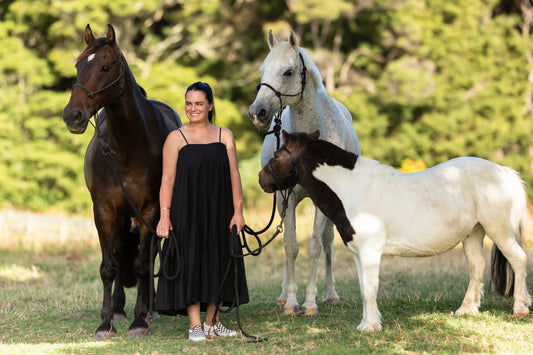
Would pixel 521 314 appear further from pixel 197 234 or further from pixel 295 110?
pixel 197 234

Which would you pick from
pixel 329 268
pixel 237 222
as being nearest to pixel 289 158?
pixel 237 222

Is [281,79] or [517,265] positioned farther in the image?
[281,79]

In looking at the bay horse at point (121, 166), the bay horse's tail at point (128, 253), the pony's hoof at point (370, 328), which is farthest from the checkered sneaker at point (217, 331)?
the bay horse's tail at point (128, 253)

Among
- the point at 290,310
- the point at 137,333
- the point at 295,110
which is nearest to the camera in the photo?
the point at 137,333

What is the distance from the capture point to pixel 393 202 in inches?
236

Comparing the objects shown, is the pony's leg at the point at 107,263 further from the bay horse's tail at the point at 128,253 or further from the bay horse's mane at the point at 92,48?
the bay horse's mane at the point at 92,48

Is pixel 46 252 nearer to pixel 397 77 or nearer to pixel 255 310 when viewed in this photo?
pixel 255 310

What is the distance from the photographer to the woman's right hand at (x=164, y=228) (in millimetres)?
5902

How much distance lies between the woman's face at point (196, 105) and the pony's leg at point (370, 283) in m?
1.96

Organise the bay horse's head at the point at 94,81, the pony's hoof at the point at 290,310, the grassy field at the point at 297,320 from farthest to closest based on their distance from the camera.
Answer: the pony's hoof at the point at 290,310 → the bay horse's head at the point at 94,81 → the grassy field at the point at 297,320

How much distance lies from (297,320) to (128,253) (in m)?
2.17

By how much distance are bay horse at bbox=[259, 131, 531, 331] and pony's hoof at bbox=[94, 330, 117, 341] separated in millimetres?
2094

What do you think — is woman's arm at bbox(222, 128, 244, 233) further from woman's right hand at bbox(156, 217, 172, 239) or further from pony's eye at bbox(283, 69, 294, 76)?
pony's eye at bbox(283, 69, 294, 76)

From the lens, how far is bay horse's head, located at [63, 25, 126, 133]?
18.5 feet
